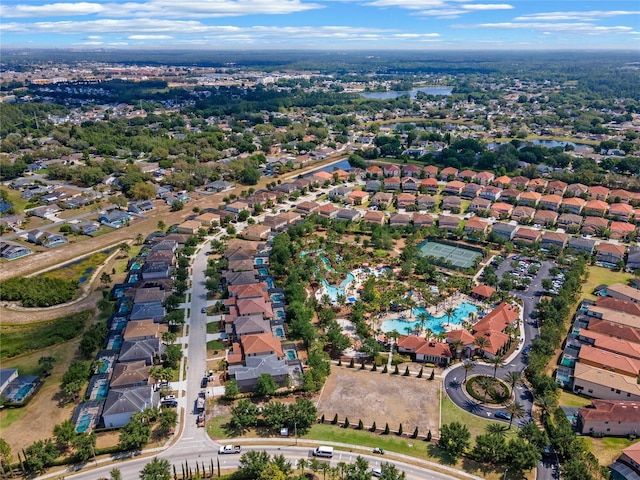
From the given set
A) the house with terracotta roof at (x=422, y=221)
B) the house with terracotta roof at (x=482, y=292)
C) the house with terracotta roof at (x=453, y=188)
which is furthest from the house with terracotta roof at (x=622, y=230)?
the house with terracotta roof at (x=482, y=292)

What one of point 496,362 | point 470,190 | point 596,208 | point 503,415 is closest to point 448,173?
point 470,190

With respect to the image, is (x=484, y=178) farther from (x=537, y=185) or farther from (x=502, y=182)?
(x=537, y=185)

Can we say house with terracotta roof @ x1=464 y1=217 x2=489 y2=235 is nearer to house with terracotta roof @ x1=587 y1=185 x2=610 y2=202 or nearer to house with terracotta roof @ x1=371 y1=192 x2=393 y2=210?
house with terracotta roof @ x1=371 y1=192 x2=393 y2=210

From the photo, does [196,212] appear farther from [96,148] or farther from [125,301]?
[96,148]

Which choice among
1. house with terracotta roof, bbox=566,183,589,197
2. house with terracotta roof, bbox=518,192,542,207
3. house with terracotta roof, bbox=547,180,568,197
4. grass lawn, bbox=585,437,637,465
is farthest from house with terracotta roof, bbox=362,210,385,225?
grass lawn, bbox=585,437,637,465

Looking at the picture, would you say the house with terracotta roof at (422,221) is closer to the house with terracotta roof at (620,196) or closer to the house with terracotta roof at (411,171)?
the house with terracotta roof at (411,171)

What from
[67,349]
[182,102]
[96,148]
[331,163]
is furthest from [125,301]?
[182,102]
